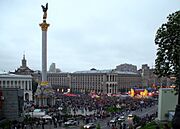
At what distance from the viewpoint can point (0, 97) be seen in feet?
125

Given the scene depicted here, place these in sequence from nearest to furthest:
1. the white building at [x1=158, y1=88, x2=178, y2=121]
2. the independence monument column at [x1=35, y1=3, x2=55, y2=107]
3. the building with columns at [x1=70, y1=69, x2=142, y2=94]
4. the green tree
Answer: the green tree, the white building at [x1=158, y1=88, x2=178, y2=121], the independence monument column at [x1=35, y1=3, x2=55, y2=107], the building with columns at [x1=70, y1=69, x2=142, y2=94]

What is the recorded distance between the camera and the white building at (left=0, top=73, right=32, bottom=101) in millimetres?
84381

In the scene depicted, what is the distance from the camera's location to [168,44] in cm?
2019

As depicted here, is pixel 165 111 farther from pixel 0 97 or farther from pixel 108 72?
pixel 108 72

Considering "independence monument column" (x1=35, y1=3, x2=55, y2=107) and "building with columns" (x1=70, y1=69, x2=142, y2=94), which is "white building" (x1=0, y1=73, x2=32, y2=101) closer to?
"independence monument column" (x1=35, y1=3, x2=55, y2=107)

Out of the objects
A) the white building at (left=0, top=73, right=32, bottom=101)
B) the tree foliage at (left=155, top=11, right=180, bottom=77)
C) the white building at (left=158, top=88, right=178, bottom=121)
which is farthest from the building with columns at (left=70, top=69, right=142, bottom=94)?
the tree foliage at (left=155, top=11, right=180, bottom=77)

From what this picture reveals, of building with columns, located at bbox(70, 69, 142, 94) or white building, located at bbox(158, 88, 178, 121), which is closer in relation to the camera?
white building, located at bbox(158, 88, 178, 121)

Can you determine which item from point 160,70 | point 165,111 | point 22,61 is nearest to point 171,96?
point 165,111

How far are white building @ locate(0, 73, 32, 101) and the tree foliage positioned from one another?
6839 cm

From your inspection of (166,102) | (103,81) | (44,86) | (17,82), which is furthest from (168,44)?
(103,81)

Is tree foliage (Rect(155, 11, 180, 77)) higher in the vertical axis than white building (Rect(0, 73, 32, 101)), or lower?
higher

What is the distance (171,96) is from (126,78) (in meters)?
103

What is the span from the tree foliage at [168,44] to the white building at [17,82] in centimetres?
6839

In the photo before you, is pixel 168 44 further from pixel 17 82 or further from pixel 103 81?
pixel 103 81
